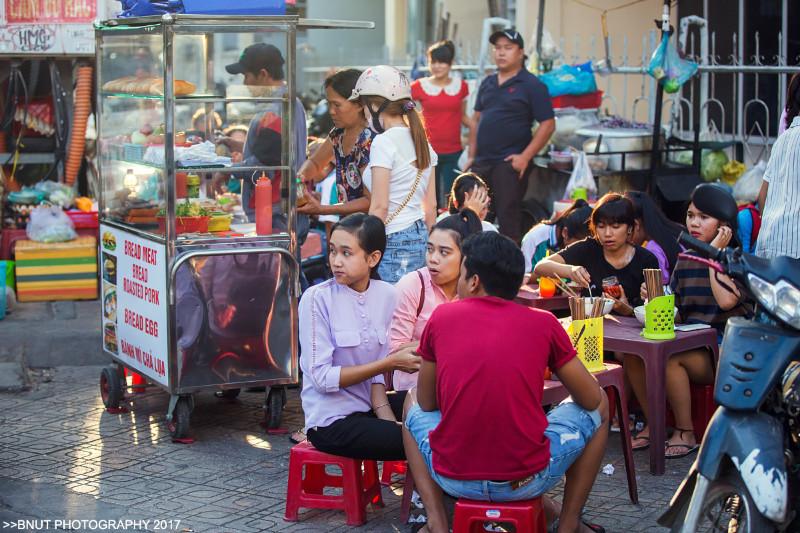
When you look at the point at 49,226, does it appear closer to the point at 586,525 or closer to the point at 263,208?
the point at 263,208

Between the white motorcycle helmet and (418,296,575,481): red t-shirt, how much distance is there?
2.19 m

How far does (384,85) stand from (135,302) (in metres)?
1.75

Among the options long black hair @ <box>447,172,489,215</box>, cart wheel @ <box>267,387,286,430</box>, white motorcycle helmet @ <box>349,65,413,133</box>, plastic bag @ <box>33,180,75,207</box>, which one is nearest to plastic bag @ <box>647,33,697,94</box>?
long black hair @ <box>447,172,489,215</box>

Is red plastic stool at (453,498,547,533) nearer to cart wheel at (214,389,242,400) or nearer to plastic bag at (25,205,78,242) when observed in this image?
cart wheel at (214,389,242,400)

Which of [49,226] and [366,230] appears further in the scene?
[49,226]

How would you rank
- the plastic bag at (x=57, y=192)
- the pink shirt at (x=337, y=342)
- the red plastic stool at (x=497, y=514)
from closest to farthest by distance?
the red plastic stool at (x=497, y=514)
the pink shirt at (x=337, y=342)
the plastic bag at (x=57, y=192)

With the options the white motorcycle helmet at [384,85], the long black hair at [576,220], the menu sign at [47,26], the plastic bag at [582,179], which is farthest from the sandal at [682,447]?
the menu sign at [47,26]

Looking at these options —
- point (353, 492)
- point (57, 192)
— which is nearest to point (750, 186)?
point (353, 492)

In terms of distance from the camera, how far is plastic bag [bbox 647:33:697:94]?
327 inches

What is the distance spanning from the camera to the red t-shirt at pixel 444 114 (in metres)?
A: 10.4

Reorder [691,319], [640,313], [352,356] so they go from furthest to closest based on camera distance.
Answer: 1. [691,319]
2. [640,313]
3. [352,356]

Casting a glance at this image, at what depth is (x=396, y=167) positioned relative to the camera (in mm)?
5988

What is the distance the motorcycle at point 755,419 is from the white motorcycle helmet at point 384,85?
257 cm

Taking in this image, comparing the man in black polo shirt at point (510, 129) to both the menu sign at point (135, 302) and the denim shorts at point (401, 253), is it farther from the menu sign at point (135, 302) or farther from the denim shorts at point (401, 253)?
the menu sign at point (135, 302)
